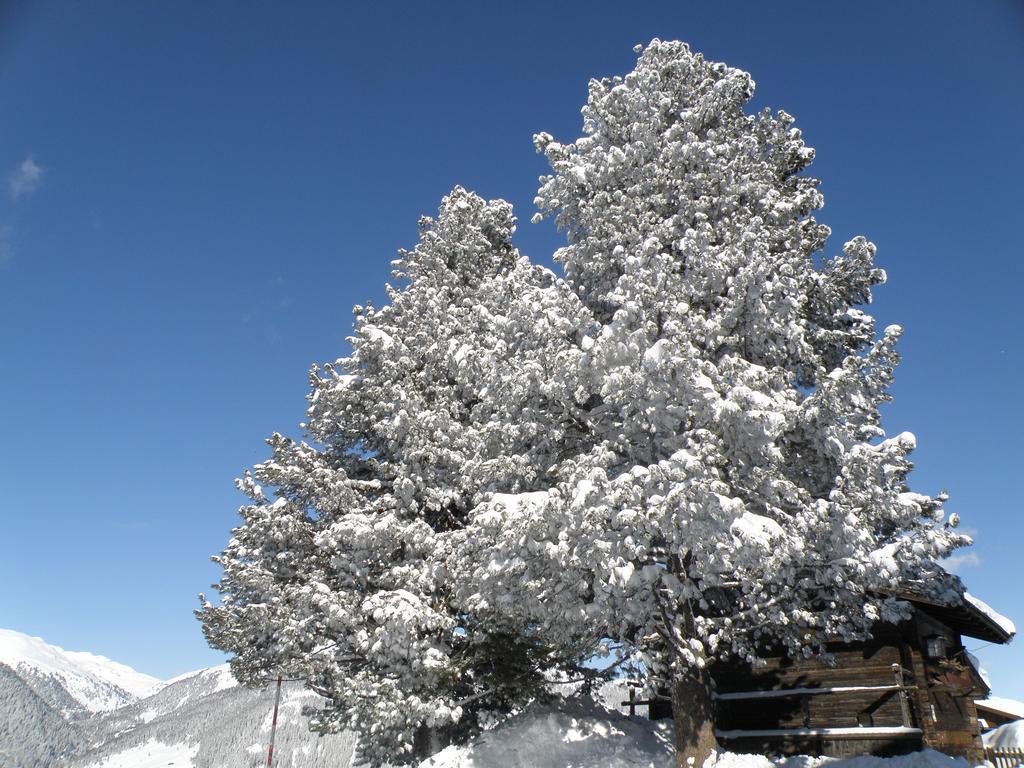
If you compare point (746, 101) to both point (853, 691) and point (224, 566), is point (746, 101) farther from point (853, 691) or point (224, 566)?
point (224, 566)

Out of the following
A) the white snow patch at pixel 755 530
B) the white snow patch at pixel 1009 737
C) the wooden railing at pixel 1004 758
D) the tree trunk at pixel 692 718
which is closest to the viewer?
the white snow patch at pixel 755 530

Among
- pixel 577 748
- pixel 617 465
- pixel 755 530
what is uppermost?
pixel 617 465

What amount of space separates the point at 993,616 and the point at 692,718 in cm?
906

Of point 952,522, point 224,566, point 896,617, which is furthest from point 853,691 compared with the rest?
point 224,566

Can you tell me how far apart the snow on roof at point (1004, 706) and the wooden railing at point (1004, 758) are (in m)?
10.9

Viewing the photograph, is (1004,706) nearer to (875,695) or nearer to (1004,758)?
(1004,758)

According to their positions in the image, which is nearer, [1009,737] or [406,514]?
[406,514]

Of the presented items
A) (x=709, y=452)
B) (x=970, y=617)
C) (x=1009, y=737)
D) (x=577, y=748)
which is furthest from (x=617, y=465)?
(x=1009, y=737)

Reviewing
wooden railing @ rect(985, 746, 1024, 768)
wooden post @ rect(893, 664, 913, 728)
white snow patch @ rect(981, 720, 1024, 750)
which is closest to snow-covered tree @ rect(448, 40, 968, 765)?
wooden post @ rect(893, 664, 913, 728)

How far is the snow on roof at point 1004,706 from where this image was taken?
2567cm

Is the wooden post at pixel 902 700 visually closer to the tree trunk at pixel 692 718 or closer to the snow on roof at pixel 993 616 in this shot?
the snow on roof at pixel 993 616

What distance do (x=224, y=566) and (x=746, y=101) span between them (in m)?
16.4

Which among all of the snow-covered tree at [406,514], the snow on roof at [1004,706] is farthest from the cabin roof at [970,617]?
the snow on roof at [1004,706]

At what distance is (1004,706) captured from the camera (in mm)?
28391
